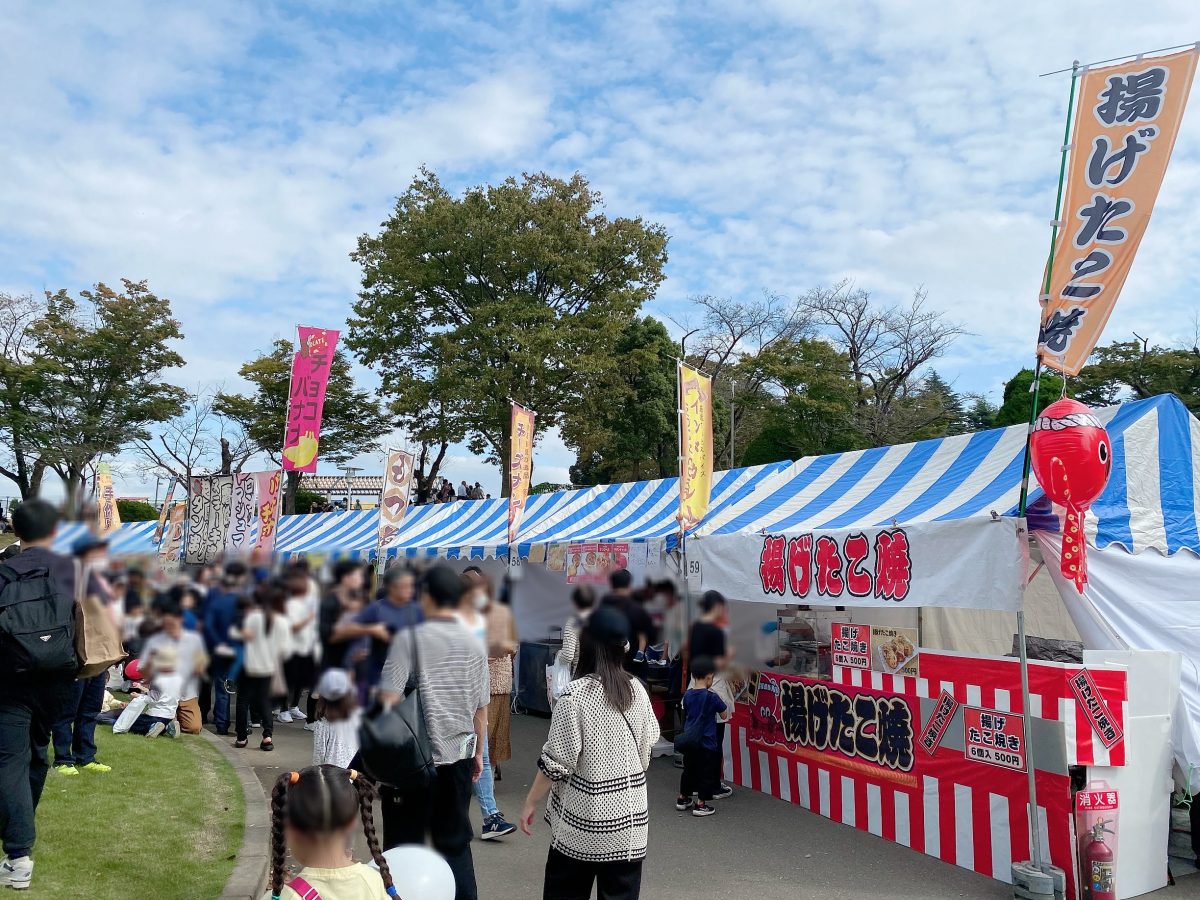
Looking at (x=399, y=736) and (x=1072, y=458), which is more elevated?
(x=1072, y=458)

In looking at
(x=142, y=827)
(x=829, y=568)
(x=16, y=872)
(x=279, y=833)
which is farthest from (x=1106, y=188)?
(x=142, y=827)

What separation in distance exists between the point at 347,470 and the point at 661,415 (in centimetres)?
2286

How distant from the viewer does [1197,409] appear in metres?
22.7

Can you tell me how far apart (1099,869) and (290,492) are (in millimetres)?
5244

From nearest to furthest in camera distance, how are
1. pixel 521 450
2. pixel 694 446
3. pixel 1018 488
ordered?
1. pixel 1018 488
2. pixel 694 446
3. pixel 521 450

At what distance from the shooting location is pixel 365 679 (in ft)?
3.86

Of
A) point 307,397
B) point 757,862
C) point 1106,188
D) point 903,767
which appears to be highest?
point 1106,188

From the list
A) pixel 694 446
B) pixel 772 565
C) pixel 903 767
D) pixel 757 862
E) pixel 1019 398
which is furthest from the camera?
pixel 1019 398

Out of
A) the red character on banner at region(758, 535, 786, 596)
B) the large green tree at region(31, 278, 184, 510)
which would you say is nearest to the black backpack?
the large green tree at region(31, 278, 184, 510)

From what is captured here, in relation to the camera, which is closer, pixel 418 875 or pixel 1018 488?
pixel 418 875

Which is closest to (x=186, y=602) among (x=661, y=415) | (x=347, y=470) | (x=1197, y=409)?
(x=347, y=470)

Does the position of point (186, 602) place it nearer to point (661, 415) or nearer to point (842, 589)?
point (842, 589)

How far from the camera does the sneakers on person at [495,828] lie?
5.79 meters

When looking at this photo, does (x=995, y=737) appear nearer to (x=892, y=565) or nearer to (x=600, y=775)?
→ (x=892, y=565)
